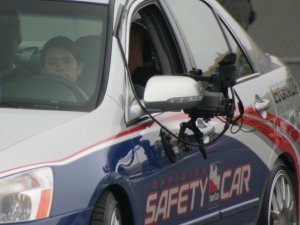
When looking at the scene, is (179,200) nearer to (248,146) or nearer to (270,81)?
(248,146)

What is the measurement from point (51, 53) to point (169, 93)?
0.71 metres

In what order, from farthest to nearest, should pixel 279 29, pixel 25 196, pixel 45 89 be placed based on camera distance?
1. pixel 279 29
2. pixel 45 89
3. pixel 25 196

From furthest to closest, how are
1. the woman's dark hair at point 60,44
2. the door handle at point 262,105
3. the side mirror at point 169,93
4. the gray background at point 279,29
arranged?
the gray background at point 279,29 → the door handle at point 262,105 → the woman's dark hair at point 60,44 → the side mirror at point 169,93

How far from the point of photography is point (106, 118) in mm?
5863

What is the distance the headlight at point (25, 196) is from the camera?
5.17 metres

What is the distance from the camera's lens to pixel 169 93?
600 cm

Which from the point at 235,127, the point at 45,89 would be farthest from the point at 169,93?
the point at 235,127

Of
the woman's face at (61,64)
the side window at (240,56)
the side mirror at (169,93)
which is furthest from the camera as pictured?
the side window at (240,56)

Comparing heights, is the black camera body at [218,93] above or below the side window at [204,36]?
below

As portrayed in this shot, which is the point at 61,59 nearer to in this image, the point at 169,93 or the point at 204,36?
the point at 169,93

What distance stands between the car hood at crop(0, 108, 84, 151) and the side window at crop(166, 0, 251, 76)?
61.1 inches

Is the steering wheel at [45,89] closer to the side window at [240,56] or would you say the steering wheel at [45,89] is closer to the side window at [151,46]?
the side window at [151,46]

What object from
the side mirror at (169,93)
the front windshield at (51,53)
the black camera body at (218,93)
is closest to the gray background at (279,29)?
the black camera body at (218,93)

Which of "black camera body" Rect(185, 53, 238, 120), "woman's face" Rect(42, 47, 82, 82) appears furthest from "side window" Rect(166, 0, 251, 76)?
"woman's face" Rect(42, 47, 82, 82)
